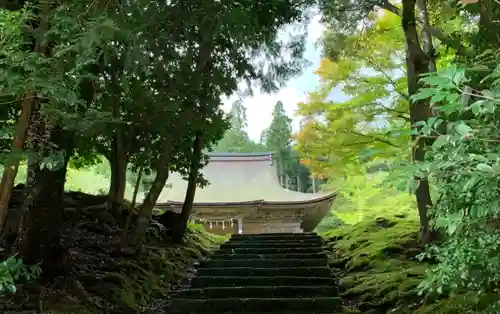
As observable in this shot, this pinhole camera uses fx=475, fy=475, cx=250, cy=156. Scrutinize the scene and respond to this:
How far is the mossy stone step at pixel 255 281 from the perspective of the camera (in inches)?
274

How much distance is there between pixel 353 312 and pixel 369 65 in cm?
560

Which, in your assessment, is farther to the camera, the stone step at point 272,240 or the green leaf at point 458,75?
the stone step at point 272,240

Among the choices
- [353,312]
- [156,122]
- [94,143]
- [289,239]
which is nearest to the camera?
[353,312]

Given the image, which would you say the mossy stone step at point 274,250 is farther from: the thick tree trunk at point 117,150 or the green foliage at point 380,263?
the thick tree trunk at point 117,150

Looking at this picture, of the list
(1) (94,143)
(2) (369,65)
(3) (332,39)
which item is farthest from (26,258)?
(2) (369,65)

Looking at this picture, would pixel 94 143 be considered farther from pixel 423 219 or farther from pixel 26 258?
pixel 423 219

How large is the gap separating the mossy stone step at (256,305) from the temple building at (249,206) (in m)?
7.99

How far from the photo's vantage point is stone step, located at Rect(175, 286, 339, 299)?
6.41m

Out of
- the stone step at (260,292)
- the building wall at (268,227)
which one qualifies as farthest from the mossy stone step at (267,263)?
the building wall at (268,227)

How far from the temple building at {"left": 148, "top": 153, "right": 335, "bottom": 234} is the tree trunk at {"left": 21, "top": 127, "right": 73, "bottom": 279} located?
8877 mm

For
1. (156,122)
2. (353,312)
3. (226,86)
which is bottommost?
(353,312)

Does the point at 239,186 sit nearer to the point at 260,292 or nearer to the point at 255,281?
the point at 255,281

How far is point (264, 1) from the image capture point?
18.9 ft

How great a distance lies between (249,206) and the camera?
1484cm
